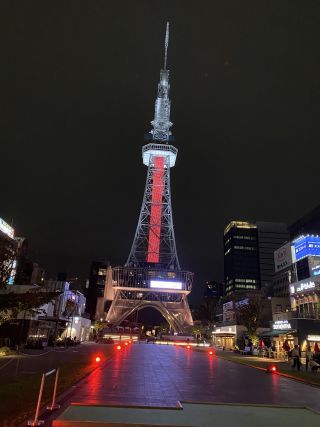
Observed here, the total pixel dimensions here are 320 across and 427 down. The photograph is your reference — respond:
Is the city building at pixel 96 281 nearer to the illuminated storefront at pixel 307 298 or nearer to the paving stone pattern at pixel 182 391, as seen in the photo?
the illuminated storefront at pixel 307 298

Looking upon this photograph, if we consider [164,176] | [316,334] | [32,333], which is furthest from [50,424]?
[164,176]

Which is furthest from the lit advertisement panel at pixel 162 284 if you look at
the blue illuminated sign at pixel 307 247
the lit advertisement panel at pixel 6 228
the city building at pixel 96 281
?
the blue illuminated sign at pixel 307 247

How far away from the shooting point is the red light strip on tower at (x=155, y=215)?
440ft

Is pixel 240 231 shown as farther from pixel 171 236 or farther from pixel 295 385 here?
pixel 295 385

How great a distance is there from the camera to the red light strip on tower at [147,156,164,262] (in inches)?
5281

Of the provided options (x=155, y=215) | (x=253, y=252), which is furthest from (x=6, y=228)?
(x=253, y=252)

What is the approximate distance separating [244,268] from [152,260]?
71.6 m

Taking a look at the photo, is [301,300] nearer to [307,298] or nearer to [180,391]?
[307,298]

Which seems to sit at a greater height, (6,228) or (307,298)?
(6,228)

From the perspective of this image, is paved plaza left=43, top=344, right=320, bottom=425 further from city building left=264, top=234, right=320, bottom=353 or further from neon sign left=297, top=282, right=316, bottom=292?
neon sign left=297, top=282, right=316, bottom=292

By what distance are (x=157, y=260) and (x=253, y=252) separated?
240 feet

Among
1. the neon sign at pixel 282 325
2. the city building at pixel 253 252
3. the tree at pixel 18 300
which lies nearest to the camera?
the tree at pixel 18 300

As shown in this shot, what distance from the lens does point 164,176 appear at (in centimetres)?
14238

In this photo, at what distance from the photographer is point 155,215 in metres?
136
